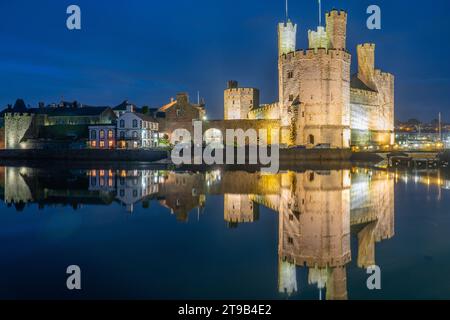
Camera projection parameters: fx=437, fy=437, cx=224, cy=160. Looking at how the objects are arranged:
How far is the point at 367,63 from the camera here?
39.2 metres

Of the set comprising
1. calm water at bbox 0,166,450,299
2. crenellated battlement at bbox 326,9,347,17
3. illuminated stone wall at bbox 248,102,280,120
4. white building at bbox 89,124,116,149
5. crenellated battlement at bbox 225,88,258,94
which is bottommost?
calm water at bbox 0,166,450,299

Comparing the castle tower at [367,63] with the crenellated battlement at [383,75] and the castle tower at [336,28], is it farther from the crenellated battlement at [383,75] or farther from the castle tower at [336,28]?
the castle tower at [336,28]

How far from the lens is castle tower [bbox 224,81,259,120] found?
4294 cm

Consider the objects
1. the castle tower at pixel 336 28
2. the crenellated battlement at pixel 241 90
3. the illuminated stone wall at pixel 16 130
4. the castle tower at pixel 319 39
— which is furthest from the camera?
the crenellated battlement at pixel 241 90

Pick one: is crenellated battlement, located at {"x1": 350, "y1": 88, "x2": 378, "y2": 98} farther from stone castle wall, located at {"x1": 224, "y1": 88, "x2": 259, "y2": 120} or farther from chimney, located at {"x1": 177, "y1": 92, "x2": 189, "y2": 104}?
chimney, located at {"x1": 177, "y1": 92, "x2": 189, "y2": 104}

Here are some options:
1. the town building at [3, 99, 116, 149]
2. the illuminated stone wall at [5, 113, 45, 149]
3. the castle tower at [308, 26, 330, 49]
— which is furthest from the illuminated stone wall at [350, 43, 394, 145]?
the illuminated stone wall at [5, 113, 45, 149]

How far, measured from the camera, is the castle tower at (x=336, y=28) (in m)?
31.9

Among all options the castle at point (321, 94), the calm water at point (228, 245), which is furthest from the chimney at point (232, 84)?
the calm water at point (228, 245)

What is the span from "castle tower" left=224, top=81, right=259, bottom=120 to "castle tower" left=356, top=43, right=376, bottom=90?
10.4 meters

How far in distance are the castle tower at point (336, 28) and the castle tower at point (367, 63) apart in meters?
7.92

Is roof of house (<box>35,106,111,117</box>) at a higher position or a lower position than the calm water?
higher

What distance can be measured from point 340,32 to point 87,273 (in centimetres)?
3052

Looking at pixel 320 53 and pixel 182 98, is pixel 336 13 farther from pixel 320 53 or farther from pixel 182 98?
Result: pixel 182 98

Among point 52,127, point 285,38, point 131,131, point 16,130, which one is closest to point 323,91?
point 285,38
